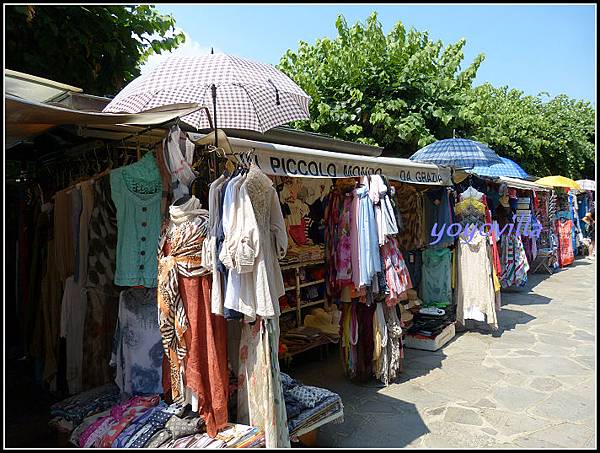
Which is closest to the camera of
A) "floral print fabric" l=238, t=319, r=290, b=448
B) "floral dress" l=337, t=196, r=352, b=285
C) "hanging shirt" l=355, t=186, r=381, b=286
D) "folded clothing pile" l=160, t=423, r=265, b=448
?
"folded clothing pile" l=160, t=423, r=265, b=448

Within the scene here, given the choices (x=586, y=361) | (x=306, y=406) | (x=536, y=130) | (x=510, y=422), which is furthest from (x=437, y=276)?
(x=536, y=130)

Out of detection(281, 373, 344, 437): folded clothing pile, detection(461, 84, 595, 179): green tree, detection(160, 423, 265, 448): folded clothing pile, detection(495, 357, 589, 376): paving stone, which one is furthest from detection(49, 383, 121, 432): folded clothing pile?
detection(461, 84, 595, 179): green tree

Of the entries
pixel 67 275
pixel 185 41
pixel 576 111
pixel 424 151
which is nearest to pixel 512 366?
pixel 424 151

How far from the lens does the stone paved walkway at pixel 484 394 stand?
3600 millimetres

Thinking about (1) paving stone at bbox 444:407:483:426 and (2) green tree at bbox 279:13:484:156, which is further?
(2) green tree at bbox 279:13:484:156

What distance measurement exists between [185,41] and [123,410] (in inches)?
226

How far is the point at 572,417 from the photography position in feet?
12.8

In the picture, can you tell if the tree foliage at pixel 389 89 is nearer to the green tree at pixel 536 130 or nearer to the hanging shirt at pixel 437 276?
the green tree at pixel 536 130

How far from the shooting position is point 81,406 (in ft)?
10.8

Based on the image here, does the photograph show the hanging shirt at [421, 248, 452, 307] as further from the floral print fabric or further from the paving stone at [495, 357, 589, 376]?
the floral print fabric

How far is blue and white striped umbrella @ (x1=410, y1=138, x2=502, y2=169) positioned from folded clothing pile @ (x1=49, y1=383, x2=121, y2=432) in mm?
4923

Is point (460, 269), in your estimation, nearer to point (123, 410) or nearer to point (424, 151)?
point (424, 151)

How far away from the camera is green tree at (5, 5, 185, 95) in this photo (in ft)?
15.9

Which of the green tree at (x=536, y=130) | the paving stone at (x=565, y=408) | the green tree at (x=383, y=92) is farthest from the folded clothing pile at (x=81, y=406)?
the green tree at (x=536, y=130)
